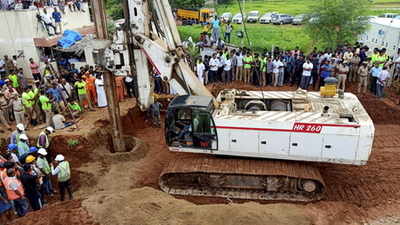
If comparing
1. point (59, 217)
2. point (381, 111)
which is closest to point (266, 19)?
point (381, 111)

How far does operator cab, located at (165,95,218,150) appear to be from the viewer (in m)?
9.94

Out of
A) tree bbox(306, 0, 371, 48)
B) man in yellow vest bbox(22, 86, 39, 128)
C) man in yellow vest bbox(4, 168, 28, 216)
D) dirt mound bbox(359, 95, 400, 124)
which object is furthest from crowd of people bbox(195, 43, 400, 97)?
man in yellow vest bbox(4, 168, 28, 216)

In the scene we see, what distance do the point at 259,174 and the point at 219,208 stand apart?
6.24ft

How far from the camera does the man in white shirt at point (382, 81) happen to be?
15697mm

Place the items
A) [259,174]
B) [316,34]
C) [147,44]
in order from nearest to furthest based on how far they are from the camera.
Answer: [259,174], [147,44], [316,34]

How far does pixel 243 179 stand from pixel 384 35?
54.9 ft

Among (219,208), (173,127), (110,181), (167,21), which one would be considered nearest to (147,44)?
(167,21)

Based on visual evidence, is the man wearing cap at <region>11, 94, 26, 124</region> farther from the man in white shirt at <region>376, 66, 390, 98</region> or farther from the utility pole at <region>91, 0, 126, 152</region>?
the man in white shirt at <region>376, 66, 390, 98</region>

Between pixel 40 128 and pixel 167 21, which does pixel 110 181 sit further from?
pixel 167 21

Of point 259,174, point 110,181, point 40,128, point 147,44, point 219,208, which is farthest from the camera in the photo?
point 40,128

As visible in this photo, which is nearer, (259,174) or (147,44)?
(259,174)

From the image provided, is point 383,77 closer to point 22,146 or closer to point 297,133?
point 297,133

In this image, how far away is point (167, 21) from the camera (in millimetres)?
10656

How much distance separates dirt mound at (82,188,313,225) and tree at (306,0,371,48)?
1830 centimetres
